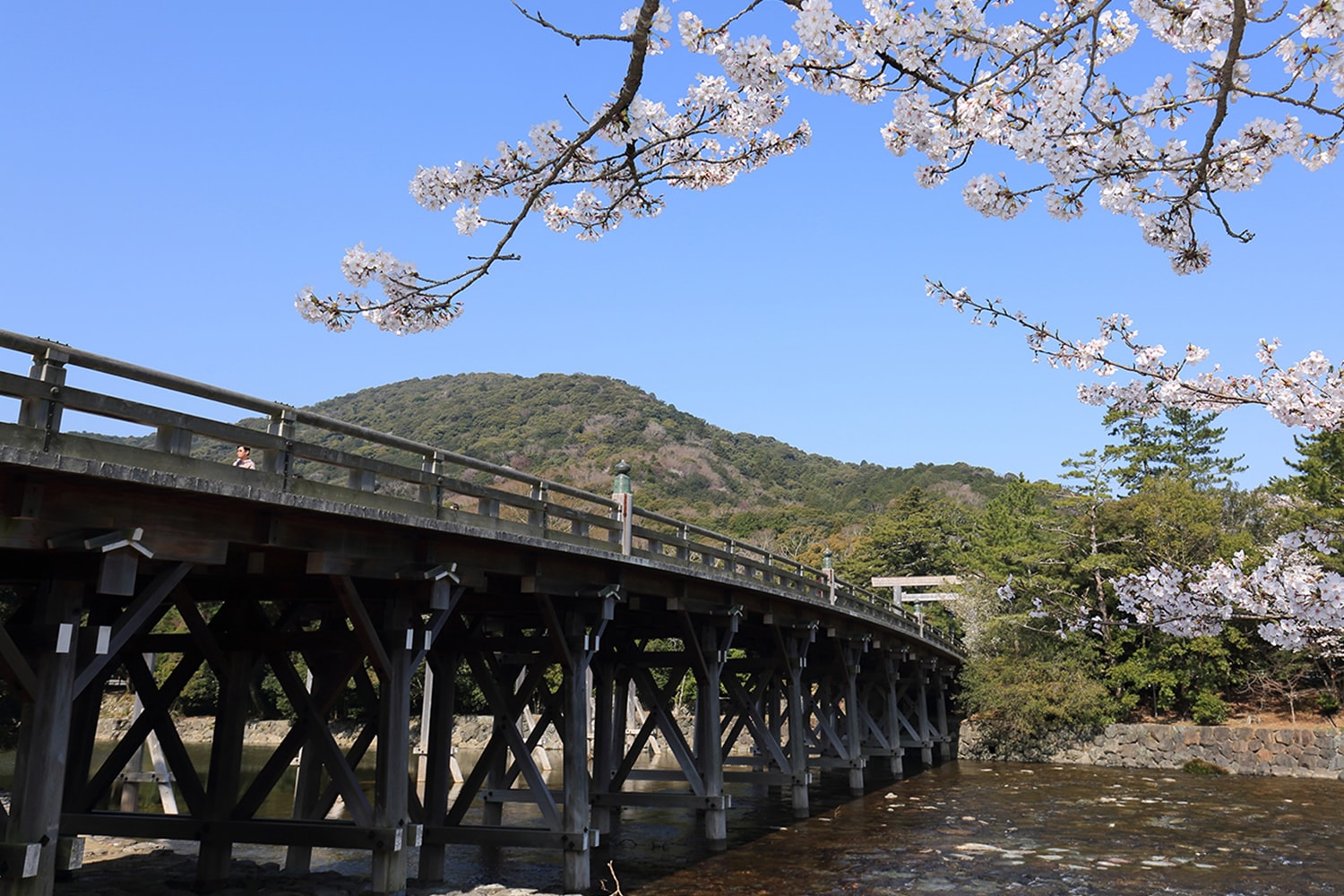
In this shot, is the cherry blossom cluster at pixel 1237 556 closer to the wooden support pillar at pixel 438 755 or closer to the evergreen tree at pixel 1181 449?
the wooden support pillar at pixel 438 755

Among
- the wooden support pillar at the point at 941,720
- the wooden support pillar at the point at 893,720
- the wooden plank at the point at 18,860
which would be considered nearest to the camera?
the wooden plank at the point at 18,860

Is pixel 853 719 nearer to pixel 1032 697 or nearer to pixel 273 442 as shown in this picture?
pixel 1032 697

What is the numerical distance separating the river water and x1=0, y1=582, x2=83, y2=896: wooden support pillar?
279 inches

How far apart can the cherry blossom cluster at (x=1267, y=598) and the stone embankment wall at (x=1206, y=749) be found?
25.3 meters

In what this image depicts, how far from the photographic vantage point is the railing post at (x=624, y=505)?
12930mm

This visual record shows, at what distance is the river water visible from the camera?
12992mm

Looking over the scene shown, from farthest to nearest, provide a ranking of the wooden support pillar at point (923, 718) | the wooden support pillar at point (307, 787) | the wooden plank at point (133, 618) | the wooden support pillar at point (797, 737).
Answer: the wooden support pillar at point (923, 718) < the wooden support pillar at point (797, 737) < the wooden support pillar at point (307, 787) < the wooden plank at point (133, 618)

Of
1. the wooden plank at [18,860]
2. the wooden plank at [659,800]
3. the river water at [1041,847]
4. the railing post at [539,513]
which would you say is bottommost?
the river water at [1041,847]

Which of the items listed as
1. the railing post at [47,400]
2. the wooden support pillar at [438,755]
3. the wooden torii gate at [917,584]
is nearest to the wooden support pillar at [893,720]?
the wooden torii gate at [917,584]

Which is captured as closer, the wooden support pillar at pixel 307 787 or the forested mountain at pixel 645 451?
the wooden support pillar at pixel 307 787

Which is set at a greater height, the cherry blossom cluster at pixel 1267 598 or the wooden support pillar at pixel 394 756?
the cherry blossom cluster at pixel 1267 598

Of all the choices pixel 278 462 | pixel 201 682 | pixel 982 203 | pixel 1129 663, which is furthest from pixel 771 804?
pixel 201 682

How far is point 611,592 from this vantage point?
39.8 feet

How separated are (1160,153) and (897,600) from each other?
4285cm
